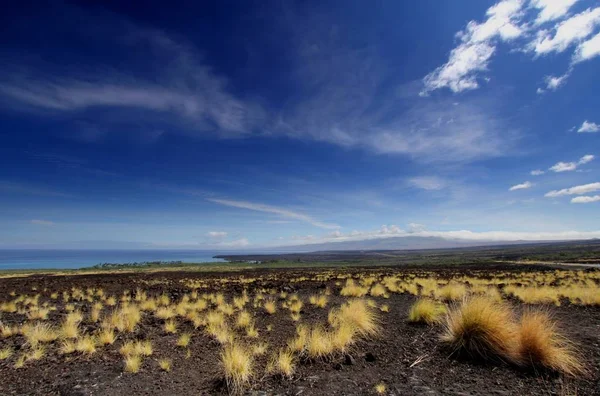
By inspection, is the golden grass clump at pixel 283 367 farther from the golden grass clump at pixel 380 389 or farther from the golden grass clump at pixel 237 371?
the golden grass clump at pixel 380 389

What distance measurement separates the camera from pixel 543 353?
5.72 meters

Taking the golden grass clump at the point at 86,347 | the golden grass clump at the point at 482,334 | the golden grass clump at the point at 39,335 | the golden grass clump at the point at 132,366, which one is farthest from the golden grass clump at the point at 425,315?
the golden grass clump at the point at 39,335

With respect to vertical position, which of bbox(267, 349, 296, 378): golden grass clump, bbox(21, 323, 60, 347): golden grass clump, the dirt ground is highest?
bbox(21, 323, 60, 347): golden grass clump

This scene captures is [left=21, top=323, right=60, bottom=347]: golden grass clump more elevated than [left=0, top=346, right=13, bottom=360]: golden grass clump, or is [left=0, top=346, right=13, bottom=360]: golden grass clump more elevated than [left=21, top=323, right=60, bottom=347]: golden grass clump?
[left=21, top=323, right=60, bottom=347]: golden grass clump

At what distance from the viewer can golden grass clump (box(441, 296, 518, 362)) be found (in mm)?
6246

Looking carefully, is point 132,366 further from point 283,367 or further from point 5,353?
point 5,353

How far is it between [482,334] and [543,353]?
1.07 metres

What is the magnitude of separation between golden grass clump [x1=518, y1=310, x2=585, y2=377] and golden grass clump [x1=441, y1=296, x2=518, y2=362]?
0.63 feet

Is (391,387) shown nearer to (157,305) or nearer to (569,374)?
(569,374)

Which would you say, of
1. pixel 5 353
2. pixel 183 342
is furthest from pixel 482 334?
pixel 5 353

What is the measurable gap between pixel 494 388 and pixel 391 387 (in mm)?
1695

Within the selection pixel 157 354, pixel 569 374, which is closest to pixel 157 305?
pixel 157 354

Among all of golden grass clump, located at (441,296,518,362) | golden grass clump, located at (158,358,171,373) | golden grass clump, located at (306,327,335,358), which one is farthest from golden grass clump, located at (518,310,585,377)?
golden grass clump, located at (158,358,171,373)

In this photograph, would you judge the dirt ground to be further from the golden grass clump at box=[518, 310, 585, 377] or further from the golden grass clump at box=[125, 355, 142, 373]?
the golden grass clump at box=[518, 310, 585, 377]
